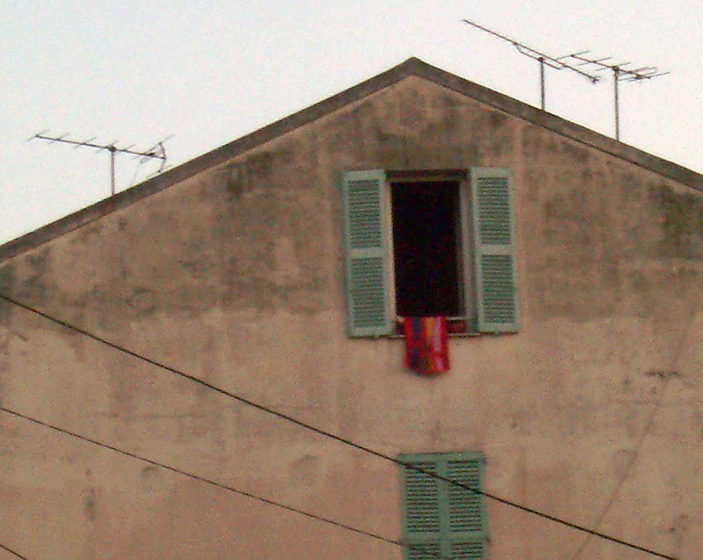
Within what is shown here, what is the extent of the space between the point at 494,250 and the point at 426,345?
1.04m

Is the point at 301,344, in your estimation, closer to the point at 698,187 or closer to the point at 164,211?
the point at 164,211

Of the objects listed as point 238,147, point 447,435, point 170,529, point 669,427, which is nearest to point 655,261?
point 669,427

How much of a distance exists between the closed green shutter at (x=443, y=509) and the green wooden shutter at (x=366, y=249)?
1.24 metres

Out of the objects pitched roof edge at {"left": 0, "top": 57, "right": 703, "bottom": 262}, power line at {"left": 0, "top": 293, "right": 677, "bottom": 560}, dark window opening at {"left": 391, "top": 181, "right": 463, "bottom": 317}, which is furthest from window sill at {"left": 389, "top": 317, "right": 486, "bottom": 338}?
pitched roof edge at {"left": 0, "top": 57, "right": 703, "bottom": 262}

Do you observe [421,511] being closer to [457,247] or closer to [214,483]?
[214,483]

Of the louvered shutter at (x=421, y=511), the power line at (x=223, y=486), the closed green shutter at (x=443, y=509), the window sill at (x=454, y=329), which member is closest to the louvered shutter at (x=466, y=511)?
the closed green shutter at (x=443, y=509)

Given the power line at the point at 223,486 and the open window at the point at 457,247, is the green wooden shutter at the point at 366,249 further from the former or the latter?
the power line at the point at 223,486

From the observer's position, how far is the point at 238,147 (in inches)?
566

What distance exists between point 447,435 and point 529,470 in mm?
767

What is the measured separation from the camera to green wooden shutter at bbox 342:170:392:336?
1422 cm

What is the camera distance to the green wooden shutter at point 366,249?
1422 centimetres

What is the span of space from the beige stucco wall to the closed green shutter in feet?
0.37

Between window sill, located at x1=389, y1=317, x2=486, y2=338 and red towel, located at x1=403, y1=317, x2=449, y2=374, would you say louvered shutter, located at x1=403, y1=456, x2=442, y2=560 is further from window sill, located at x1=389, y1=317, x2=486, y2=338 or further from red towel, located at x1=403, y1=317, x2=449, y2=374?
window sill, located at x1=389, y1=317, x2=486, y2=338

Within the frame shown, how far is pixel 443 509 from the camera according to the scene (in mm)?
14102
